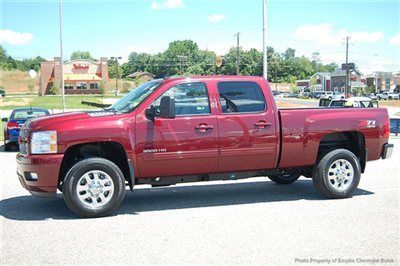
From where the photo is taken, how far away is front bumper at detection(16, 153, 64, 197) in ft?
21.1

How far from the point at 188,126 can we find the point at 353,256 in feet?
9.55

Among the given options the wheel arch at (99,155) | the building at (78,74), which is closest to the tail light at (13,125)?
the wheel arch at (99,155)

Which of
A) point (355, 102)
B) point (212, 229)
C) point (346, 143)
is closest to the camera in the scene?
point (212, 229)

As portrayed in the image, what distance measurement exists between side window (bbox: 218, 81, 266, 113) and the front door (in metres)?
0.27

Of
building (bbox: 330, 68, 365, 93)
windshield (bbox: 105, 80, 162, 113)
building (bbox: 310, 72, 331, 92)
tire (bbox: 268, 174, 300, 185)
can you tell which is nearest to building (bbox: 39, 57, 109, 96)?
building (bbox: 330, 68, 365, 93)

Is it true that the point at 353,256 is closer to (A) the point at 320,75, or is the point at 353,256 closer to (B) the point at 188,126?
(B) the point at 188,126

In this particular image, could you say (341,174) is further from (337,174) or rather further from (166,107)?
(166,107)

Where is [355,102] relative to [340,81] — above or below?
below

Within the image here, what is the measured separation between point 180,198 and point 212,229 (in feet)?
6.60

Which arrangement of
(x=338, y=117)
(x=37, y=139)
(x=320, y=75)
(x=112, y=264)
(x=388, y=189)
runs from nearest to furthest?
1. (x=112, y=264)
2. (x=37, y=139)
3. (x=338, y=117)
4. (x=388, y=189)
5. (x=320, y=75)

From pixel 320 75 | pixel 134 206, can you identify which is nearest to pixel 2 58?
pixel 320 75

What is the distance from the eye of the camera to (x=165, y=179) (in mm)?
7027

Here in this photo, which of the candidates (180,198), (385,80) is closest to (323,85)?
(385,80)

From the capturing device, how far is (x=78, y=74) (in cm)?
10181
